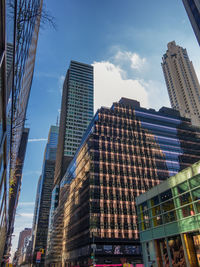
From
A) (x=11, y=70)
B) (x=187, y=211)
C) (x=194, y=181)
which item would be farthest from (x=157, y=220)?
(x=11, y=70)

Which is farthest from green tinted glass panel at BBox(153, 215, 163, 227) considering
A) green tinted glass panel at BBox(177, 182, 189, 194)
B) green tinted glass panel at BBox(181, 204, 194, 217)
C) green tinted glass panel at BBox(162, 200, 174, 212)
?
green tinted glass panel at BBox(177, 182, 189, 194)

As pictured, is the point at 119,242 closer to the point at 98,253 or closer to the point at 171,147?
the point at 98,253

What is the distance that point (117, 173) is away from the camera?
88500 mm

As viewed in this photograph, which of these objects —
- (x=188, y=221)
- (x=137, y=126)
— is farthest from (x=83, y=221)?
(x=188, y=221)

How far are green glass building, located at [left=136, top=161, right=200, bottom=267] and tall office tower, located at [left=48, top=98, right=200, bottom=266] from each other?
43131mm

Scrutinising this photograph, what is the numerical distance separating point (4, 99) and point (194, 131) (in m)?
135

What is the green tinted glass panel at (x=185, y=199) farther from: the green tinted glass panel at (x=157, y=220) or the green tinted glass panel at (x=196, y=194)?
the green tinted glass panel at (x=157, y=220)

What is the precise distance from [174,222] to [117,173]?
211ft

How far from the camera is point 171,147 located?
356 feet

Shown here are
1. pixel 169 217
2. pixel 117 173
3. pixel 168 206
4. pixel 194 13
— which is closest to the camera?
pixel 169 217

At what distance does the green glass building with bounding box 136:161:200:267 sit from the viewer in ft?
72.4

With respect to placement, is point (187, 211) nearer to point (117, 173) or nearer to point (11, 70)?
point (11, 70)

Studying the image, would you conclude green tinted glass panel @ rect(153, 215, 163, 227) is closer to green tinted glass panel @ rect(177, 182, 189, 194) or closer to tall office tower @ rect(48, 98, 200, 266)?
green tinted glass panel @ rect(177, 182, 189, 194)

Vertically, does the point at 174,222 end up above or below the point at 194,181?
below
